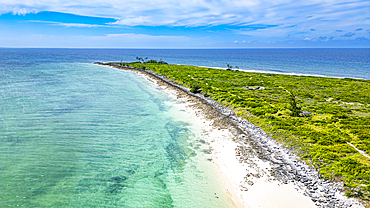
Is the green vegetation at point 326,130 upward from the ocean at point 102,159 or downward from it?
upward

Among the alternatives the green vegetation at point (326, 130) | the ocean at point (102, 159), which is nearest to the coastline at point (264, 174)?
the green vegetation at point (326, 130)

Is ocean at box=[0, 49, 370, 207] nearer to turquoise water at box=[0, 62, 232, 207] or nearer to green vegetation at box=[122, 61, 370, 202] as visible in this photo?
turquoise water at box=[0, 62, 232, 207]

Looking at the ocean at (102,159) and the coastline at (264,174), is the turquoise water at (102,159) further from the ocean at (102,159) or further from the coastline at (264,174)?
the coastline at (264,174)

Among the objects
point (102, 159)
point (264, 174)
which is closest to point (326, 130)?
point (264, 174)

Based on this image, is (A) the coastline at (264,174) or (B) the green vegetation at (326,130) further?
(B) the green vegetation at (326,130)

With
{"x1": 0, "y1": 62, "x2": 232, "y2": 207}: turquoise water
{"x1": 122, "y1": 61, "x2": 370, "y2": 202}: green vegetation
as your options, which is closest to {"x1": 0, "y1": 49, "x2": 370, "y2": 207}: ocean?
Result: {"x1": 0, "y1": 62, "x2": 232, "y2": 207}: turquoise water

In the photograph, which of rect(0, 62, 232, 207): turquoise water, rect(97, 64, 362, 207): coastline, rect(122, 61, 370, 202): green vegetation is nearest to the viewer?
rect(97, 64, 362, 207): coastline

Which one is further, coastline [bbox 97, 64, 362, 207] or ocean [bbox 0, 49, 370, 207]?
ocean [bbox 0, 49, 370, 207]
